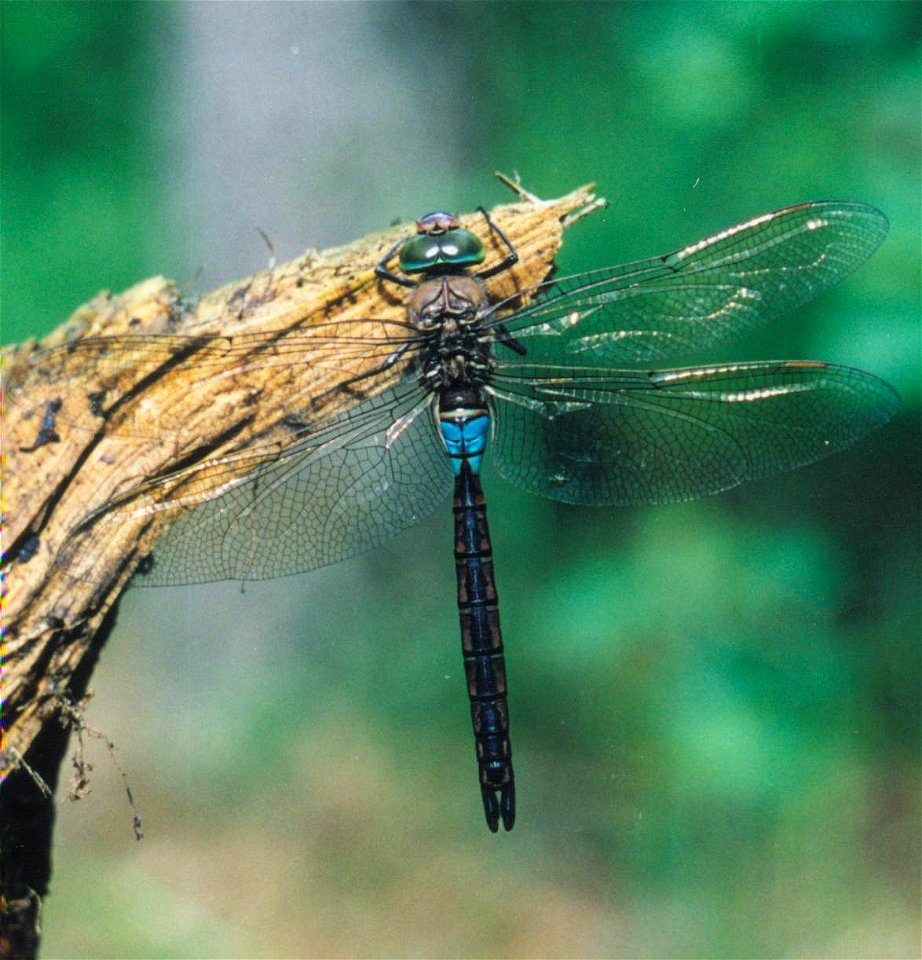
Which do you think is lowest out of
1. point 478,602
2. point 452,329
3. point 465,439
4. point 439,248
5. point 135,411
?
point 478,602

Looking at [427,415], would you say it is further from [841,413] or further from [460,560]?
[841,413]

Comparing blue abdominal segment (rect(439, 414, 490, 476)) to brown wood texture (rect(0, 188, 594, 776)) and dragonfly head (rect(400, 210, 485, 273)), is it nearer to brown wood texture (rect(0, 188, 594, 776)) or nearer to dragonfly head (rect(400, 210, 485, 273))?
brown wood texture (rect(0, 188, 594, 776))

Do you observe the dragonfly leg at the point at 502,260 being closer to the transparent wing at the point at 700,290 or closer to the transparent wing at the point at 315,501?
the transparent wing at the point at 700,290

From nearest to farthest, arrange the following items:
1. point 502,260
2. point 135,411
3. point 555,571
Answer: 1. point 135,411
2. point 502,260
3. point 555,571

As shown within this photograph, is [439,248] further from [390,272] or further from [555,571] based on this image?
[555,571]

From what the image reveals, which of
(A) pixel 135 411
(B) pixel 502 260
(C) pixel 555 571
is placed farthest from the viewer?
(C) pixel 555 571

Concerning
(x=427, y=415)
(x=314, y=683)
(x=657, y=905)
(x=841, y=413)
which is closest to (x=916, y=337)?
(x=841, y=413)

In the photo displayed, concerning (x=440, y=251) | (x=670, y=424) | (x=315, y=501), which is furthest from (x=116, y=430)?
(x=670, y=424)
